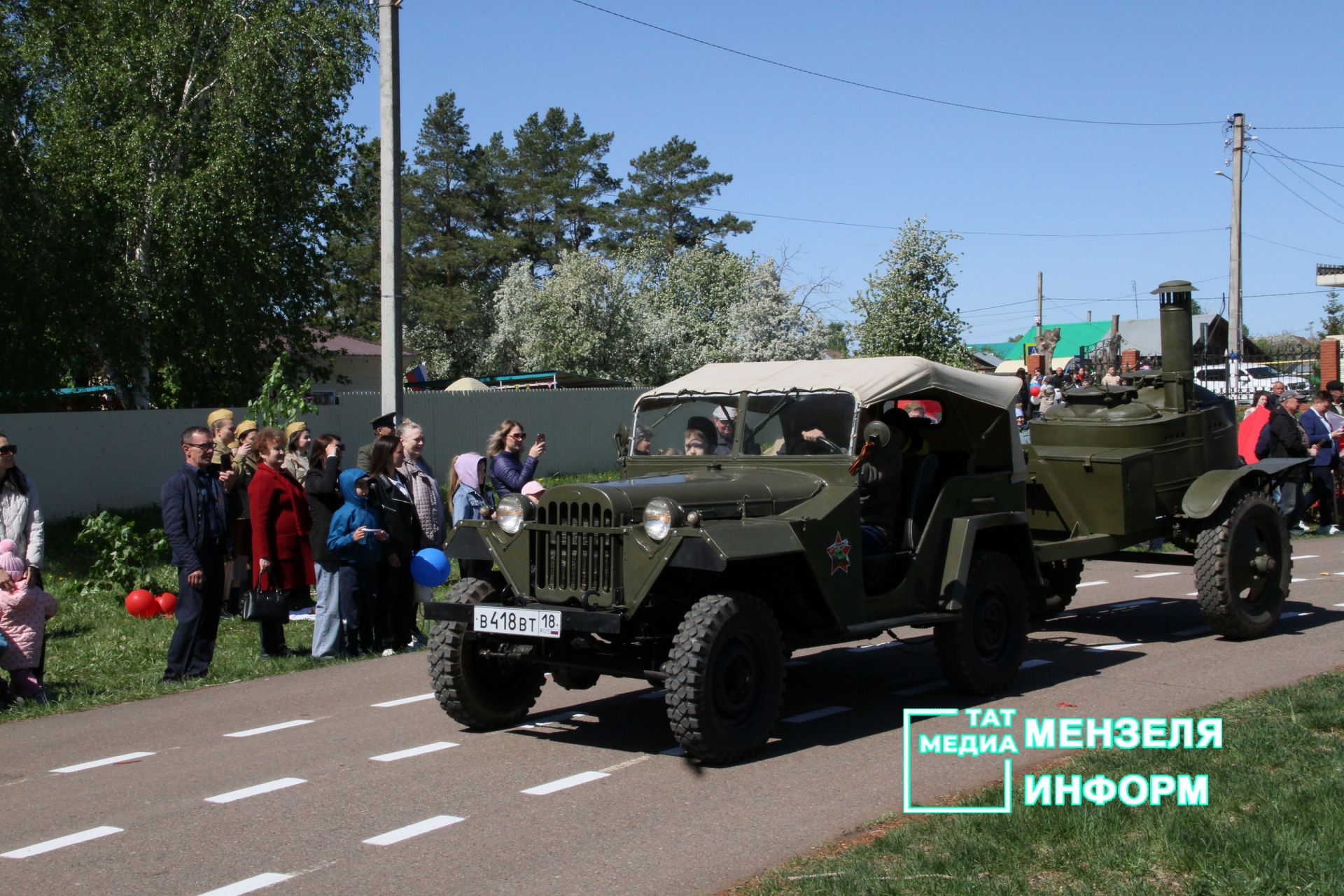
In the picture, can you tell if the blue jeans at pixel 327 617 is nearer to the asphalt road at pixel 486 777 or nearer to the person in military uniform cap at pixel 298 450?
the asphalt road at pixel 486 777

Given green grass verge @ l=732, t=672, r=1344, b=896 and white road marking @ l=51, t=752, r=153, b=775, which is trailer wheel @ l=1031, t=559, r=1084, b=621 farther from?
Result: white road marking @ l=51, t=752, r=153, b=775

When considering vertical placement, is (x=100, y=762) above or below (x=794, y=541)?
below

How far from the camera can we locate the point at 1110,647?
10.2 m

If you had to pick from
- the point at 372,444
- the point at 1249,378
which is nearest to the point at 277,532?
the point at 372,444

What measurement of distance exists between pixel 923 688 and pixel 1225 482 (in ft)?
11.0

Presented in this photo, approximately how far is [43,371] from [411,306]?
3107 cm

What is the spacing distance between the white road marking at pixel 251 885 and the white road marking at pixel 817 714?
3533mm

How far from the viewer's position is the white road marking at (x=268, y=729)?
7.92 meters

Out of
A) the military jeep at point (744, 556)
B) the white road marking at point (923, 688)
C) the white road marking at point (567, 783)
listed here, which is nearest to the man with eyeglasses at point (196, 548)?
the military jeep at point (744, 556)

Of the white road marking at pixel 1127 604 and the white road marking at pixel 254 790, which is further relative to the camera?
the white road marking at pixel 1127 604

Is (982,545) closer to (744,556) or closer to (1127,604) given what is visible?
(744,556)

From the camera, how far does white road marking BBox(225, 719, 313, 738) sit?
792 centimetres

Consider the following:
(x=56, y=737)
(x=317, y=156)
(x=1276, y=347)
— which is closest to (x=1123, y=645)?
(x=56, y=737)

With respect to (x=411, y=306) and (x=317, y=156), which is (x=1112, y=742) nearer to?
(x=317, y=156)
